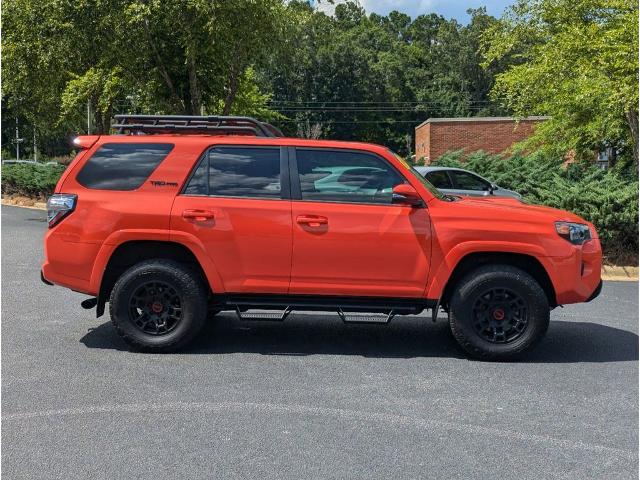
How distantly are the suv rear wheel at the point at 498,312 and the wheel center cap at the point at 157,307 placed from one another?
2.54 metres

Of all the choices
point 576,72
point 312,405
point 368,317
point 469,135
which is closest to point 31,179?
point 469,135

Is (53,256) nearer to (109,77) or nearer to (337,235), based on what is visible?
(337,235)

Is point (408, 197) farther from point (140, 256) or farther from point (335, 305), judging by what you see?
point (140, 256)

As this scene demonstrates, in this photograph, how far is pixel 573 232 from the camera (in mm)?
6352

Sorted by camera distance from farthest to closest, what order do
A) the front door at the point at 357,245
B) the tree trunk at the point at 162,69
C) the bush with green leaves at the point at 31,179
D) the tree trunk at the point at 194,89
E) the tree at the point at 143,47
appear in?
the bush with green leaves at the point at 31,179 < the tree trunk at the point at 194,89 < the tree trunk at the point at 162,69 < the tree at the point at 143,47 < the front door at the point at 357,245

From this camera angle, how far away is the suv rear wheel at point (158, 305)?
248 inches

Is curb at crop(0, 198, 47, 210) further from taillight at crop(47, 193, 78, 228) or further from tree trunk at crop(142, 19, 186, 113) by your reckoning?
taillight at crop(47, 193, 78, 228)

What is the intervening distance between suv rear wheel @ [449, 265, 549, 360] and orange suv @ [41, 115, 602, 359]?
0.01m

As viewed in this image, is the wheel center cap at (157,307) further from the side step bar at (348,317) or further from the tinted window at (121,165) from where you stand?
the tinted window at (121,165)

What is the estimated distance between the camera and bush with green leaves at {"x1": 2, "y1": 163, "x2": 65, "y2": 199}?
A: 27.2 metres

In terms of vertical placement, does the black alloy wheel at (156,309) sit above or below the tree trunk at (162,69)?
below

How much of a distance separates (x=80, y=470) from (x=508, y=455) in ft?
7.96

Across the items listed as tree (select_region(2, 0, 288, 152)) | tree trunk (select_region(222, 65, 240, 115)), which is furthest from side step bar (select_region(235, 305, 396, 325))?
tree trunk (select_region(222, 65, 240, 115))

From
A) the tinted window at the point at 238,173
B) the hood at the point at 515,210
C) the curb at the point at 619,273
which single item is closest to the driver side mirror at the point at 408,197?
the hood at the point at 515,210
